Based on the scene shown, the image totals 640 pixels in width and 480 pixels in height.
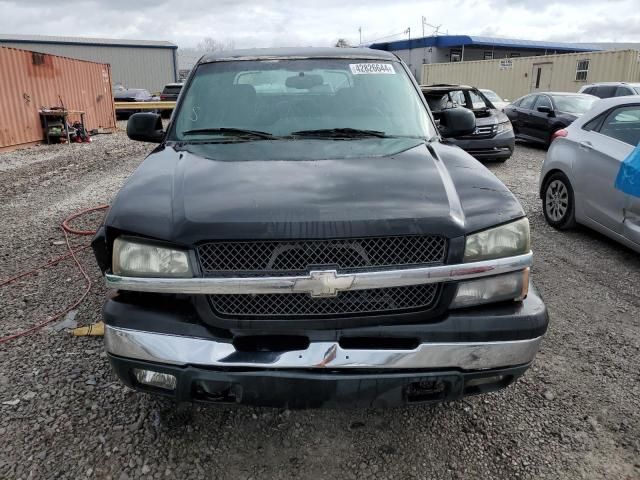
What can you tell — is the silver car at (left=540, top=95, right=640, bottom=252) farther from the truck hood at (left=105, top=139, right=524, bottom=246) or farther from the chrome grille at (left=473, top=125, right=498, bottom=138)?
the chrome grille at (left=473, top=125, right=498, bottom=138)

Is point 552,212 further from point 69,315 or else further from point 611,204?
point 69,315

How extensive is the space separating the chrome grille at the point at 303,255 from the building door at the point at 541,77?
2632 cm

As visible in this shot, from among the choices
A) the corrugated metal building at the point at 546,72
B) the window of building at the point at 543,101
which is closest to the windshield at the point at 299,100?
the window of building at the point at 543,101

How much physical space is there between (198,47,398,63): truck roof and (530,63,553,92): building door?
961 inches

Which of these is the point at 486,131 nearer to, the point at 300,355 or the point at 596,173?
the point at 596,173

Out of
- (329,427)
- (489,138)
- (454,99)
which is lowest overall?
(329,427)

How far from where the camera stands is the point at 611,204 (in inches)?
195

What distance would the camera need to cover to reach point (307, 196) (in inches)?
83.7

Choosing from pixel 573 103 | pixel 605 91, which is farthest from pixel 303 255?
pixel 605 91

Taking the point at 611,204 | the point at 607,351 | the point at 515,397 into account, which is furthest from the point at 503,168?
the point at 515,397

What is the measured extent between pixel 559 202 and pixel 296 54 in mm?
3797

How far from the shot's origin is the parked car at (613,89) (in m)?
12.8

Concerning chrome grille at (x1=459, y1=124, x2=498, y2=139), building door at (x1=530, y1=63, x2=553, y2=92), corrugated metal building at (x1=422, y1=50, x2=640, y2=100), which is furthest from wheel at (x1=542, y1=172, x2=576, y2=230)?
building door at (x1=530, y1=63, x2=553, y2=92)

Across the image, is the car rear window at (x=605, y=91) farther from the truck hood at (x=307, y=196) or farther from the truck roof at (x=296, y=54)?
the truck hood at (x=307, y=196)
